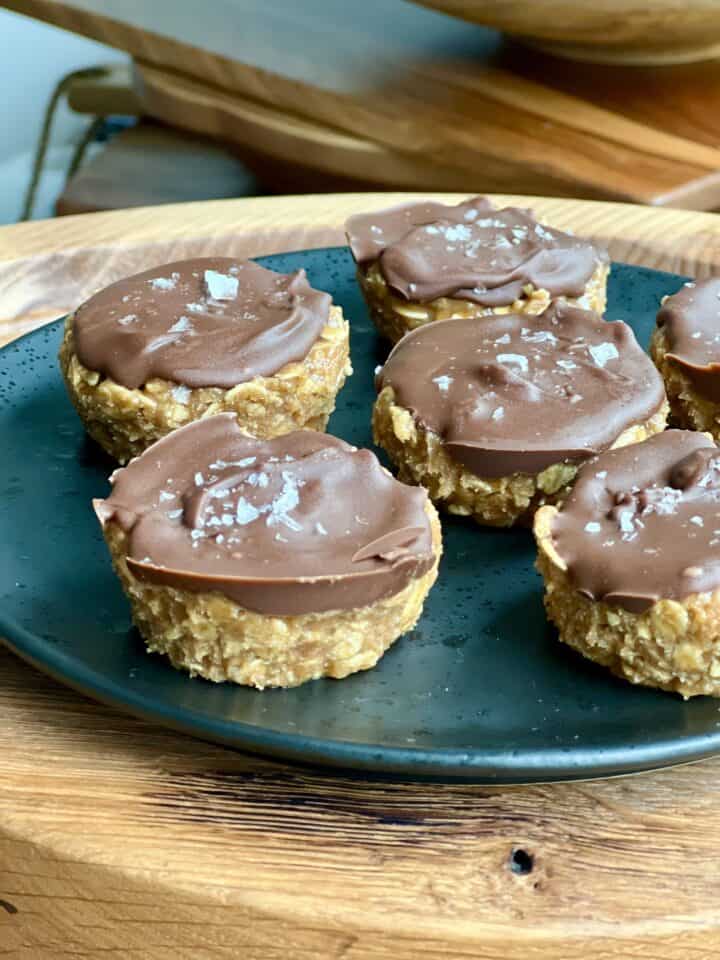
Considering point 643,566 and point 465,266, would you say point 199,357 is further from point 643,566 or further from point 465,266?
point 643,566

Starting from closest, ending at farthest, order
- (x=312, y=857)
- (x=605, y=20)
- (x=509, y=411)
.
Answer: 1. (x=312, y=857)
2. (x=509, y=411)
3. (x=605, y=20)

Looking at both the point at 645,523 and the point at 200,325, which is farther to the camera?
the point at 200,325

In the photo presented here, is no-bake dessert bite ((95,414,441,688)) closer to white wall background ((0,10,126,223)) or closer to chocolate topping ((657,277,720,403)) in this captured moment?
chocolate topping ((657,277,720,403))

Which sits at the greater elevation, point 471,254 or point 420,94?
point 471,254

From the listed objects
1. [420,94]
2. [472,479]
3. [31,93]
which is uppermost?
[472,479]

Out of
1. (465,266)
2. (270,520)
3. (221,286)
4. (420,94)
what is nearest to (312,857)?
(270,520)

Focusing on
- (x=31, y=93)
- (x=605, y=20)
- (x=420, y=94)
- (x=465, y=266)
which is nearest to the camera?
(x=465, y=266)

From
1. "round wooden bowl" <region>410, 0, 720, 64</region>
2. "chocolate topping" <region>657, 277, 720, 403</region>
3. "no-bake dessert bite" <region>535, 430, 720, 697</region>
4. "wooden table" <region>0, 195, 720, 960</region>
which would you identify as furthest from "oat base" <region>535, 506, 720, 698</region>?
"round wooden bowl" <region>410, 0, 720, 64</region>
